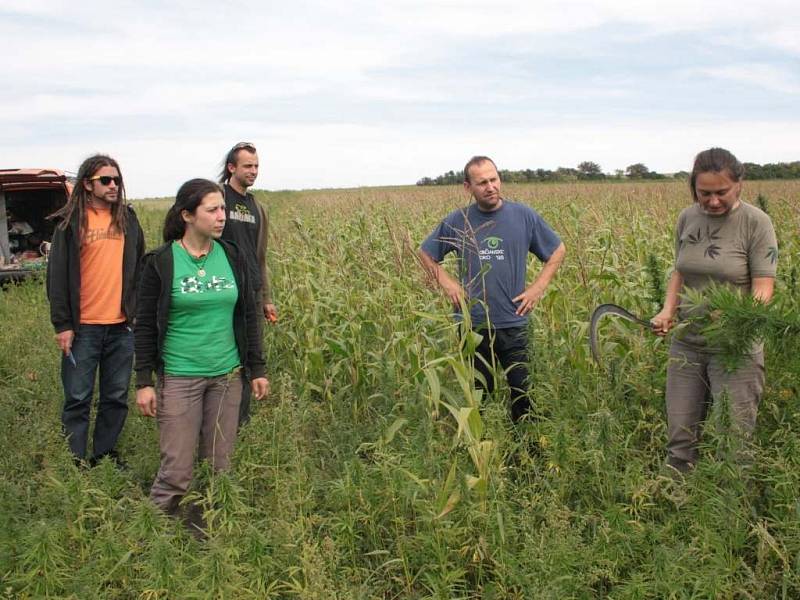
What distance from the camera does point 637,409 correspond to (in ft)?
16.9

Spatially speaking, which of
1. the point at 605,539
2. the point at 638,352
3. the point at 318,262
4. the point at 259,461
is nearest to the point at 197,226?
the point at 259,461

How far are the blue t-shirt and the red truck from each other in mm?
8760

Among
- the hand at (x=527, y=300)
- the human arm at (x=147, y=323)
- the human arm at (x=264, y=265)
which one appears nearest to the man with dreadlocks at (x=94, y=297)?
the human arm at (x=264, y=265)

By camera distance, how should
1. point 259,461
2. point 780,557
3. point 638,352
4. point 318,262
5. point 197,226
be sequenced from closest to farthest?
point 780,557, point 197,226, point 259,461, point 638,352, point 318,262

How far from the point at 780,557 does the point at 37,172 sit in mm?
11727

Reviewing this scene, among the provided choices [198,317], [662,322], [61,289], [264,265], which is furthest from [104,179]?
[662,322]

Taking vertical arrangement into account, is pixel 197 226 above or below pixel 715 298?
above

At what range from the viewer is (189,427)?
14.5ft

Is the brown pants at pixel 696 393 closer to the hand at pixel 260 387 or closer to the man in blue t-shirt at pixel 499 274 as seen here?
the man in blue t-shirt at pixel 499 274

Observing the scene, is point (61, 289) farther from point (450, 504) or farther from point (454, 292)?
point (450, 504)

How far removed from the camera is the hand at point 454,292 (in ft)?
16.3

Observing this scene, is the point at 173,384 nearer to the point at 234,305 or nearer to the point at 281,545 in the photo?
the point at 234,305

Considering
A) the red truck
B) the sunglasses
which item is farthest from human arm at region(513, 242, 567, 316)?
the red truck

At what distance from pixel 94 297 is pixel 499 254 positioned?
2.71 meters
